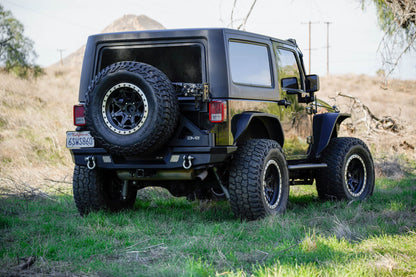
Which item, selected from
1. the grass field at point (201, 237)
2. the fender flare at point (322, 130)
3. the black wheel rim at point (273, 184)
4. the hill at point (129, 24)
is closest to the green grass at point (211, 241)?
the grass field at point (201, 237)

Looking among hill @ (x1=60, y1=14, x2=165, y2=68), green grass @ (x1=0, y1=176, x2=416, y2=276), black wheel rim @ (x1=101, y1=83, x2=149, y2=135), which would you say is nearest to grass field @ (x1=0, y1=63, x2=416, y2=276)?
green grass @ (x1=0, y1=176, x2=416, y2=276)

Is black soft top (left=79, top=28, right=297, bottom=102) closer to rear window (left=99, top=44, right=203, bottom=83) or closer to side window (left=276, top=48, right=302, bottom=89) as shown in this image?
rear window (left=99, top=44, right=203, bottom=83)

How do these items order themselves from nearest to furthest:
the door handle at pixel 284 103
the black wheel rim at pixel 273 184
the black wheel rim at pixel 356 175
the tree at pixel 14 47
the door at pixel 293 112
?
1. the black wheel rim at pixel 273 184
2. the door handle at pixel 284 103
3. the door at pixel 293 112
4. the black wheel rim at pixel 356 175
5. the tree at pixel 14 47

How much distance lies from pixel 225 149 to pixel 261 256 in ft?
4.53

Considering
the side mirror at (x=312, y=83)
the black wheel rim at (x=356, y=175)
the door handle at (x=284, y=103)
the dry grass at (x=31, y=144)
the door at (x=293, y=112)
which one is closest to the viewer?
the door handle at (x=284, y=103)

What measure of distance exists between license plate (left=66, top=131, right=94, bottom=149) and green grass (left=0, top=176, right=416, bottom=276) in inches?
31.3

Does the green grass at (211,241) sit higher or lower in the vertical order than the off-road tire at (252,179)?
lower

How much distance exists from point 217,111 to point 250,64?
1.00 metres

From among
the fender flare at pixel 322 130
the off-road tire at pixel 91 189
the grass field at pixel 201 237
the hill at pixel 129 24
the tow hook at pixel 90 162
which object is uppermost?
the hill at pixel 129 24

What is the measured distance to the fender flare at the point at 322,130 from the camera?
6873 millimetres

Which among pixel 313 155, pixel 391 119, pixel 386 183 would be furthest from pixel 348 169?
pixel 391 119

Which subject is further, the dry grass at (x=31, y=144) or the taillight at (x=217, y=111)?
the dry grass at (x=31, y=144)

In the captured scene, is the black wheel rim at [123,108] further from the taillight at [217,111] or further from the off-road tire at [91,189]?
the off-road tire at [91,189]

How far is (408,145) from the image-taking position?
1198 centimetres
